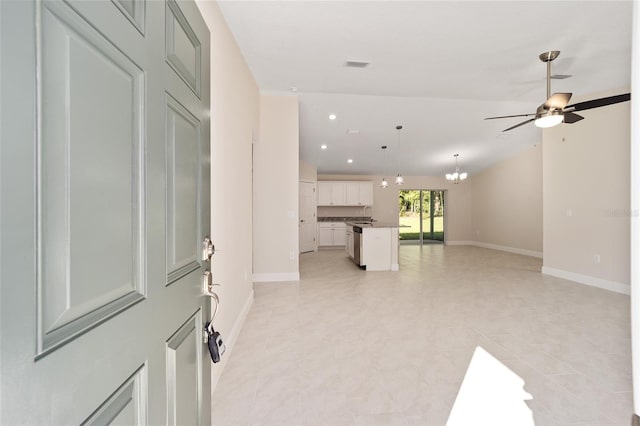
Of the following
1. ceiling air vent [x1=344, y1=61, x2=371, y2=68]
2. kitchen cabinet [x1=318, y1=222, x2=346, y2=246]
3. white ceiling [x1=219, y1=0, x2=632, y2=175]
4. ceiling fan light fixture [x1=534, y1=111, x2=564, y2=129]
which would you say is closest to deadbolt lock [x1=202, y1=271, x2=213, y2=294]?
white ceiling [x1=219, y1=0, x2=632, y2=175]

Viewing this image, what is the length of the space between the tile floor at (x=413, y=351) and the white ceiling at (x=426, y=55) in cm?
302

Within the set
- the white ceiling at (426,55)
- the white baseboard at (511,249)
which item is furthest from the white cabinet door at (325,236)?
the white baseboard at (511,249)

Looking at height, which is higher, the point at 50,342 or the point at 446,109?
the point at 446,109

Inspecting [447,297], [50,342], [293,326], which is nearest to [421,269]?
[447,297]

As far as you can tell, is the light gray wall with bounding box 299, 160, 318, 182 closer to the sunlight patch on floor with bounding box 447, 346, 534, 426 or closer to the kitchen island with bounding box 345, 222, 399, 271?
the kitchen island with bounding box 345, 222, 399, 271

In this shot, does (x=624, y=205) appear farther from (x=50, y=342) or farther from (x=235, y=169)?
(x=50, y=342)

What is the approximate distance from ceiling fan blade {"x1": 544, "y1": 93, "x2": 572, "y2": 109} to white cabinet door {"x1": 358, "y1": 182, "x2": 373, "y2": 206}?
6727 millimetres

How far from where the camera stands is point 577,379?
2025mm

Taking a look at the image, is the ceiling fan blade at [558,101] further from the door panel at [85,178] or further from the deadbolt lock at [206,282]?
the door panel at [85,178]

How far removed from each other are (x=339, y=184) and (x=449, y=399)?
26.5ft

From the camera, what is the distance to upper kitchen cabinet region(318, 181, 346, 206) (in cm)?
954

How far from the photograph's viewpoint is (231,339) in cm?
254

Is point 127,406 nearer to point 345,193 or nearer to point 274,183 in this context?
point 274,183

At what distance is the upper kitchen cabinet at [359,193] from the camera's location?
31.6 ft
